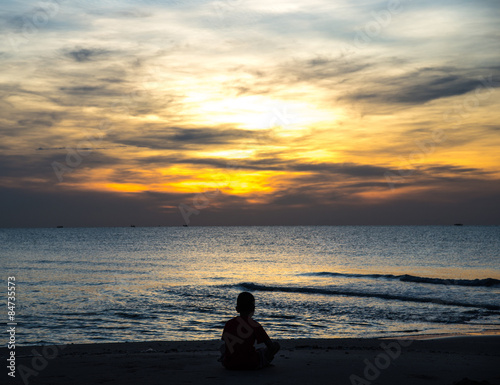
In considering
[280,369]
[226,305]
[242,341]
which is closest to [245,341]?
[242,341]

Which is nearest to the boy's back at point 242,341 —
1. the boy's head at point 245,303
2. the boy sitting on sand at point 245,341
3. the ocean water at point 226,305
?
the boy sitting on sand at point 245,341

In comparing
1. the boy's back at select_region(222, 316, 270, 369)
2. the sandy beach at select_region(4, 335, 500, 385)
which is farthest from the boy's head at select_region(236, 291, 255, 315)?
the sandy beach at select_region(4, 335, 500, 385)

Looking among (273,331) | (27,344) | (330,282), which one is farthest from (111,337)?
(330,282)

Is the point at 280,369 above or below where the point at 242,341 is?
below

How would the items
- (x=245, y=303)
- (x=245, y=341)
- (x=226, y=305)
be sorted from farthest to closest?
(x=226, y=305)
(x=245, y=341)
(x=245, y=303)

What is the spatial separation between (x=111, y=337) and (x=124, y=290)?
526 inches

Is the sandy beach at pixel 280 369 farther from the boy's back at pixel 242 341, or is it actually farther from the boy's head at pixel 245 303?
the boy's head at pixel 245 303

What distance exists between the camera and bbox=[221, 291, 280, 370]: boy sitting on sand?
7947 millimetres

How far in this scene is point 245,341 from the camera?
26.6ft

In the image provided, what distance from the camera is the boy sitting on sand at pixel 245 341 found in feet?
26.1

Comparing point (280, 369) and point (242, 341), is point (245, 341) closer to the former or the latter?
point (242, 341)

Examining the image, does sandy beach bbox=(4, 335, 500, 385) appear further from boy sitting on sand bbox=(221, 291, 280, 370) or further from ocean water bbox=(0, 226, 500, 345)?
ocean water bbox=(0, 226, 500, 345)

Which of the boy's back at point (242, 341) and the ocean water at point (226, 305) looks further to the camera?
the ocean water at point (226, 305)

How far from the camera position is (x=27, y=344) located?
14.8 meters
